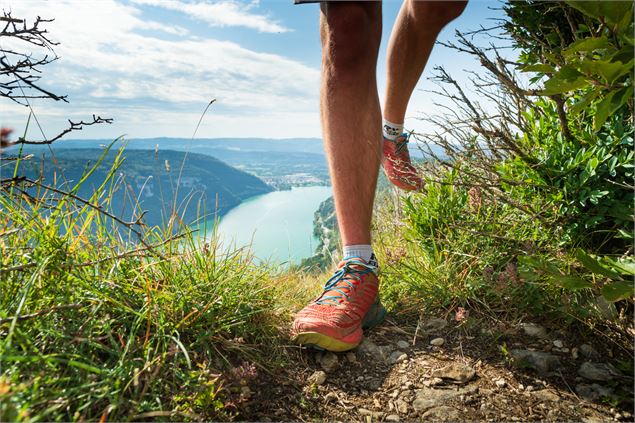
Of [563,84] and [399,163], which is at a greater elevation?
[563,84]

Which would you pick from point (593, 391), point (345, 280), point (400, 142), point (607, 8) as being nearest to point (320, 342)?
point (345, 280)

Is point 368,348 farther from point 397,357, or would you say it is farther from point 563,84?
Answer: point 563,84

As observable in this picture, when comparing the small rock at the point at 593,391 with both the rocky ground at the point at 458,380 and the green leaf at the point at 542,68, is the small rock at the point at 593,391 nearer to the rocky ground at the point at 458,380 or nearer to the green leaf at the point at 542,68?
the rocky ground at the point at 458,380

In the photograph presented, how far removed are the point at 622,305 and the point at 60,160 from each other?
2522 millimetres

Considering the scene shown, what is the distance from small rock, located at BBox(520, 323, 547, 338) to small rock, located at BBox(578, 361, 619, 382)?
190 millimetres

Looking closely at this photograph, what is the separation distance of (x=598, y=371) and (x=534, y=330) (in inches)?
10.5

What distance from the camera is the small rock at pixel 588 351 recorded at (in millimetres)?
1676

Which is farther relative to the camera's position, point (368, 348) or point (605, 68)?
A: point (368, 348)

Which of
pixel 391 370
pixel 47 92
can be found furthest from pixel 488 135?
pixel 47 92

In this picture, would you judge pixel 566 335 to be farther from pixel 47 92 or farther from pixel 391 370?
pixel 47 92

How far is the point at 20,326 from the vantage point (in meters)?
1.17

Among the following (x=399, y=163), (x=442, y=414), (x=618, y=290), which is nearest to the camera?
(x=618, y=290)

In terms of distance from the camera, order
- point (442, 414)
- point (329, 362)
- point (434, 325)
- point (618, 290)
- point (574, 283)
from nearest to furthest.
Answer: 1. point (618, 290)
2. point (574, 283)
3. point (442, 414)
4. point (329, 362)
5. point (434, 325)

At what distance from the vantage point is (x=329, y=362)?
1679 millimetres
